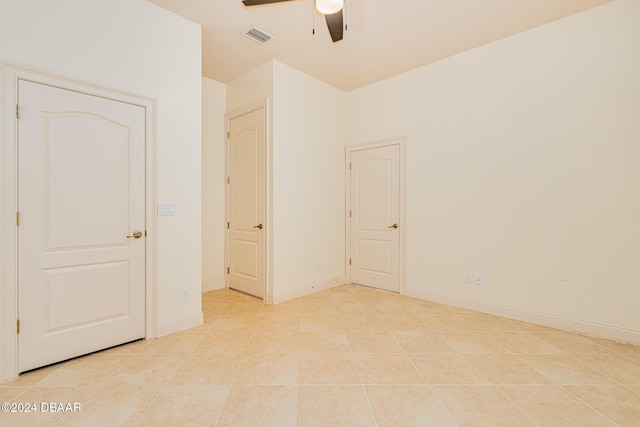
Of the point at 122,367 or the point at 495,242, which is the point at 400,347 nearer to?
the point at 495,242

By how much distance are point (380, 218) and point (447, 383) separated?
8.41 feet

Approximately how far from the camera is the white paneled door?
2072 millimetres

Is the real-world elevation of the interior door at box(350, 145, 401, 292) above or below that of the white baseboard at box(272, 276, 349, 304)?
above

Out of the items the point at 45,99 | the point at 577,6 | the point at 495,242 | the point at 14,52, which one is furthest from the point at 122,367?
the point at 577,6

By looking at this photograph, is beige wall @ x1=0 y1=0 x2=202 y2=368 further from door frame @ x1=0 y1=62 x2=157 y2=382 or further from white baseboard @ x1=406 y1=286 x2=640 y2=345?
white baseboard @ x1=406 y1=286 x2=640 y2=345

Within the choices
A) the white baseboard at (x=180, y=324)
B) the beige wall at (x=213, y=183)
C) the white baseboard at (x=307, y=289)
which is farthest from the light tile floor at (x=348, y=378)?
the beige wall at (x=213, y=183)

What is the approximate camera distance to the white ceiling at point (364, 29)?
268cm

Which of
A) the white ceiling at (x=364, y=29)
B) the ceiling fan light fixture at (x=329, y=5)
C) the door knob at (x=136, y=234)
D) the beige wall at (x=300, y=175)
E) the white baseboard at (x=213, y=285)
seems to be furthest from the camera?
the white baseboard at (x=213, y=285)

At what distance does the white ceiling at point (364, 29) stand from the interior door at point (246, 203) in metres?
0.79

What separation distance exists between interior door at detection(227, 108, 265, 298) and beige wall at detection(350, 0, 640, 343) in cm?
202

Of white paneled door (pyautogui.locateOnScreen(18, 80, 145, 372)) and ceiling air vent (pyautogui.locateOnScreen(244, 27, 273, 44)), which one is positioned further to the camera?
ceiling air vent (pyautogui.locateOnScreen(244, 27, 273, 44))

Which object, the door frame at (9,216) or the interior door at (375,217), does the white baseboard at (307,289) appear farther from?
the door frame at (9,216)

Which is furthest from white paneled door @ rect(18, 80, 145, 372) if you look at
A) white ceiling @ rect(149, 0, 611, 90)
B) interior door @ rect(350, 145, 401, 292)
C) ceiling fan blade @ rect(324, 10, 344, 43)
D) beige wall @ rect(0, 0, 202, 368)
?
interior door @ rect(350, 145, 401, 292)

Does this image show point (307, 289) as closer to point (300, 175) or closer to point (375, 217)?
point (375, 217)
